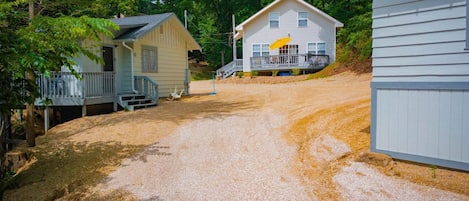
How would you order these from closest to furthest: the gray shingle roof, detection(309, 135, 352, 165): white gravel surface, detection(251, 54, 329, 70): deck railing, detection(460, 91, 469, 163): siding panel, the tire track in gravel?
detection(460, 91, 469, 163): siding panel, the tire track in gravel, detection(309, 135, 352, 165): white gravel surface, the gray shingle roof, detection(251, 54, 329, 70): deck railing

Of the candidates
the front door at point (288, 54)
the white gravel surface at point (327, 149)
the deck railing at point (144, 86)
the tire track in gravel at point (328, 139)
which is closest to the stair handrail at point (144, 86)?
the deck railing at point (144, 86)

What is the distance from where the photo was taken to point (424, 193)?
4.97 metres

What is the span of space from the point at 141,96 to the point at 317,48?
18.5 meters

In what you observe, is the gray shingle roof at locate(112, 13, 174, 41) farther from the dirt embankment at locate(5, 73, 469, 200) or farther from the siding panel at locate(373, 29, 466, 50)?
the siding panel at locate(373, 29, 466, 50)

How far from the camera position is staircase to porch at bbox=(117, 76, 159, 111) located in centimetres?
1407

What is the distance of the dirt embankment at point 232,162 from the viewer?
18.0ft

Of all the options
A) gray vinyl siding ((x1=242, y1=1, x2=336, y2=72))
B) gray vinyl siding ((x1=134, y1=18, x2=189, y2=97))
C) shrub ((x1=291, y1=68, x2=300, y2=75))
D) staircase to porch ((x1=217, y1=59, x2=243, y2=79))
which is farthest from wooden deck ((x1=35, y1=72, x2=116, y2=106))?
staircase to porch ((x1=217, y1=59, x2=243, y2=79))

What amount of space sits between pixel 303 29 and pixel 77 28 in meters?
25.3

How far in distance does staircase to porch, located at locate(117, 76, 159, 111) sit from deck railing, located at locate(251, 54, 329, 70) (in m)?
14.9

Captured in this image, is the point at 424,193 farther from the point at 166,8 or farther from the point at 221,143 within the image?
the point at 166,8

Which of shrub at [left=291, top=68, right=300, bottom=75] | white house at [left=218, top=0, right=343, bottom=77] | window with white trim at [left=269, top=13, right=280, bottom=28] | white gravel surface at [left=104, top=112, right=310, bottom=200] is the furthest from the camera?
window with white trim at [left=269, top=13, right=280, bottom=28]

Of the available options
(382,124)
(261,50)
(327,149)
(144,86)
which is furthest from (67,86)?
Result: (261,50)

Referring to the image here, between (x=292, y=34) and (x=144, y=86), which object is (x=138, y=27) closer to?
(x=144, y=86)

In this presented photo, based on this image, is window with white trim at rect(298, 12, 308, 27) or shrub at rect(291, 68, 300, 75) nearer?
shrub at rect(291, 68, 300, 75)
